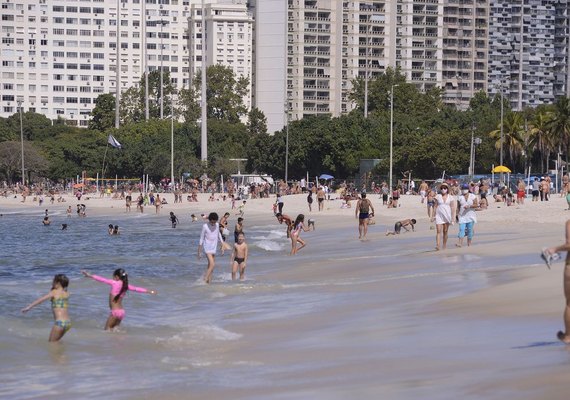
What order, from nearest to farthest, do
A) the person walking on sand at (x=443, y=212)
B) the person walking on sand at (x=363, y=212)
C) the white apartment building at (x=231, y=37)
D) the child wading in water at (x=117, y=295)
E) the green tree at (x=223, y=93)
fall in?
the child wading in water at (x=117, y=295) → the person walking on sand at (x=443, y=212) → the person walking on sand at (x=363, y=212) → the green tree at (x=223, y=93) → the white apartment building at (x=231, y=37)

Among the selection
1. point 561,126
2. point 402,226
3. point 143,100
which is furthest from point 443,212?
point 143,100

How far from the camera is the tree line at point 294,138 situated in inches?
3219

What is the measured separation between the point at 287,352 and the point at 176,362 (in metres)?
1.32

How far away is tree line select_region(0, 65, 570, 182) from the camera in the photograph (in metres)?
81.8

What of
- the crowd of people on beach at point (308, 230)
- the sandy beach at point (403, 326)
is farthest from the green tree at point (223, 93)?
the sandy beach at point (403, 326)

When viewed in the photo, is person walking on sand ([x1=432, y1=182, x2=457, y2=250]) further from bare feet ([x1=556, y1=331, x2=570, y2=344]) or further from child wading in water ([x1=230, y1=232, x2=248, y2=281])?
bare feet ([x1=556, y1=331, x2=570, y2=344])

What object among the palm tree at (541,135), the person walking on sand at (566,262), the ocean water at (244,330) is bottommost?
the ocean water at (244,330)

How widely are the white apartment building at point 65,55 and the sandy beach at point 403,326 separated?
13999cm

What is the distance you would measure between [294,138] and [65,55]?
79329 mm

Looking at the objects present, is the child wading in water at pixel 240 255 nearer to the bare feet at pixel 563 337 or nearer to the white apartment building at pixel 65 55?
the bare feet at pixel 563 337

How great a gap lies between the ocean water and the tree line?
52.1 metres

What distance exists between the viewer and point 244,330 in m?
15.5

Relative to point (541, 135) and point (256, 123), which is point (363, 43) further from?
point (541, 135)

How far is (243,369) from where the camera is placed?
12211 mm
